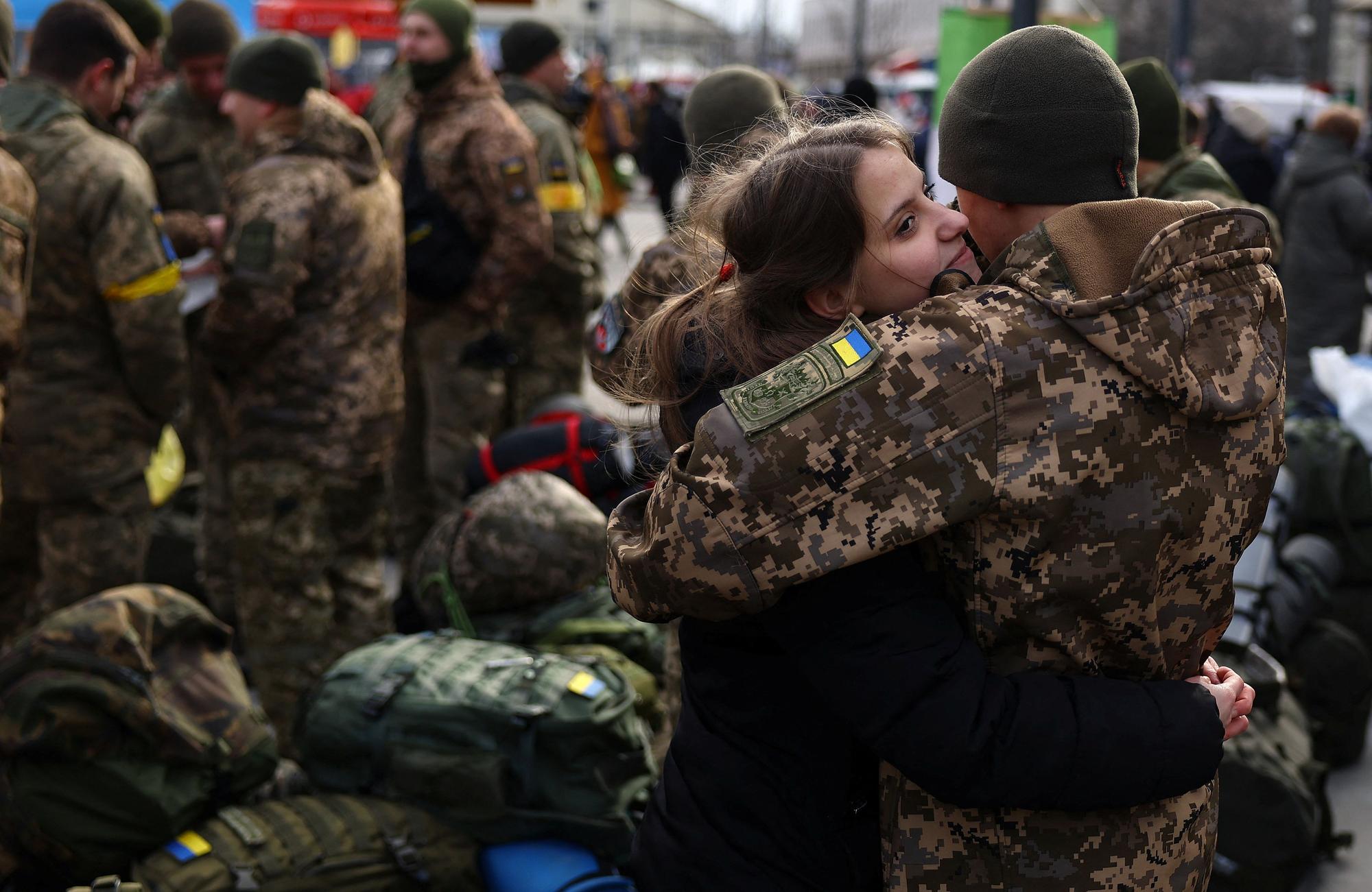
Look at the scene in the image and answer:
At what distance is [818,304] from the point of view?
65.3 inches

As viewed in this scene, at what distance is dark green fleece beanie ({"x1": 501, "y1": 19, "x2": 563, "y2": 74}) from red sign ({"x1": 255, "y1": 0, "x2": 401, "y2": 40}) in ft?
46.7

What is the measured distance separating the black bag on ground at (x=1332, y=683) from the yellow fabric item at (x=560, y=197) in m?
3.47

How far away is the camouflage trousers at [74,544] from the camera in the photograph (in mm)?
4008

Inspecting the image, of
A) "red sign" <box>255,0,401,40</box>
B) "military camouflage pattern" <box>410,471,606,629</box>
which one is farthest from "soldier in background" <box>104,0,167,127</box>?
"red sign" <box>255,0,401,40</box>

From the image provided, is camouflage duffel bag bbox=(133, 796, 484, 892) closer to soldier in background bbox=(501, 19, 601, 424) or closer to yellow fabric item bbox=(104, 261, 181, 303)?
yellow fabric item bbox=(104, 261, 181, 303)

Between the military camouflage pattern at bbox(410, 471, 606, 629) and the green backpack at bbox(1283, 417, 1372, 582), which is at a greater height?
the military camouflage pattern at bbox(410, 471, 606, 629)

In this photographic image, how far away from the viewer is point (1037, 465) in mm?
1413

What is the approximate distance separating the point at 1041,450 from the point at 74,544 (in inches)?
131

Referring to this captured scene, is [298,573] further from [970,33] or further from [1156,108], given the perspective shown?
[970,33]

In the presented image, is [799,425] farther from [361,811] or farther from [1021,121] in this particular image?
[361,811]

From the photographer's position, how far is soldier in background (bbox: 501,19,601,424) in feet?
20.3

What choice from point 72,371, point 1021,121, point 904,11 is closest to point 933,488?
point 1021,121

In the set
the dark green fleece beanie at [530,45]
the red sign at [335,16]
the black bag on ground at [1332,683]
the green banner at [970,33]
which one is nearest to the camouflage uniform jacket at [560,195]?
the dark green fleece beanie at [530,45]

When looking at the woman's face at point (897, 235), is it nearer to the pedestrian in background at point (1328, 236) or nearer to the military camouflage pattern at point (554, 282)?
the military camouflage pattern at point (554, 282)
